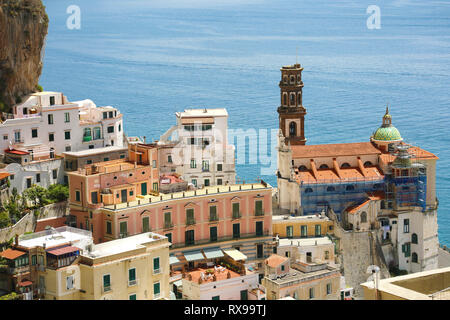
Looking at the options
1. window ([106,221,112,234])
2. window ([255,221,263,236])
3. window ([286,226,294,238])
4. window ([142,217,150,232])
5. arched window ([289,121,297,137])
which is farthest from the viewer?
arched window ([289,121,297,137])

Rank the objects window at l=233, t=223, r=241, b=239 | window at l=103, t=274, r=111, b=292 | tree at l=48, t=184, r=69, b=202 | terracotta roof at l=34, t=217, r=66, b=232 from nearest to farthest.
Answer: window at l=103, t=274, r=111, b=292 < terracotta roof at l=34, t=217, r=66, b=232 < tree at l=48, t=184, r=69, b=202 < window at l=233, t=223, r=241, b=239

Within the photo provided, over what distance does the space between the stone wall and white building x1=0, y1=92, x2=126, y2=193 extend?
6.49ft

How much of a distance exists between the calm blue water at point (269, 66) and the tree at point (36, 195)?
31534 millimetres

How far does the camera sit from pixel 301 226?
4853 centimetres

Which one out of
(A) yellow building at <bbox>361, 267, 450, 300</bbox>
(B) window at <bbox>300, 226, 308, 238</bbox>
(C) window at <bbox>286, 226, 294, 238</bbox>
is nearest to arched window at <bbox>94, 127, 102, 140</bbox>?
(C) window at <bbox>286, 226, 294, 238</bbox>

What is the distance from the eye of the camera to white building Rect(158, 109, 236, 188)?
5194 centimetres

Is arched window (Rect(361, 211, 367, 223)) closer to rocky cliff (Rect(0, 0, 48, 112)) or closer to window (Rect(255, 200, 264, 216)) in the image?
window (Rect(255, 200, 264, 216))

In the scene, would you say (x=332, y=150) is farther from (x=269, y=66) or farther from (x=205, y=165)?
(x=269, y=66)

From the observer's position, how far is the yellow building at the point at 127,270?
34.3 metres

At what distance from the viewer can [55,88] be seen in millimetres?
111688

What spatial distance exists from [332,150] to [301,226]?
6.92 m

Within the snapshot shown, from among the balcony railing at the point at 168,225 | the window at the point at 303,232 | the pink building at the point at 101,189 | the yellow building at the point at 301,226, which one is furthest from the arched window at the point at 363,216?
the balcony railing at the point at 168,225

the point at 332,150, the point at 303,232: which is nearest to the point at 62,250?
the point at 303,232
